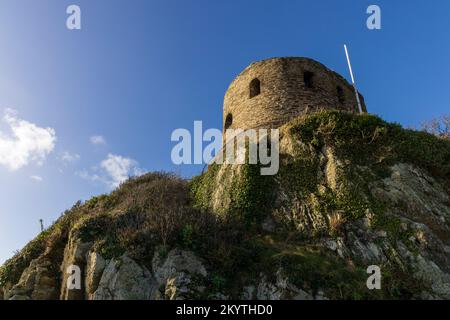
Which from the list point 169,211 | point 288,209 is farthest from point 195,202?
point 288,209

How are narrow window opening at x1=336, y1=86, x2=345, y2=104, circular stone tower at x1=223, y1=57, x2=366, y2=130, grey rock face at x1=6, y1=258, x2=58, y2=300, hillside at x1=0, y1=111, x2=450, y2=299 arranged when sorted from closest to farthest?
hillside at x1=0, y1=111, x2=450, y2=299
grey rock face at x1=6, y1=258, x2=58, y2=300
circular stone tower at x1=223, y1=57, x2=366, y2=130
narrow window opening at x1=336, y1=86, x2=345, y2=104

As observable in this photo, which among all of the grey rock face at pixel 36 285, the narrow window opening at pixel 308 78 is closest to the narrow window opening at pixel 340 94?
the narrow window opening at pixel 308 78

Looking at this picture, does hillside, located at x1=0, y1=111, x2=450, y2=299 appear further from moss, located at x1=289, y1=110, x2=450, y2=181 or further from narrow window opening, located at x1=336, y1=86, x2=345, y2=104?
narrow window opening, located at x1=336, y1=86, x2=345, y2=104

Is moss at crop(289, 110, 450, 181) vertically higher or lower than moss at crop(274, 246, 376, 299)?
higher

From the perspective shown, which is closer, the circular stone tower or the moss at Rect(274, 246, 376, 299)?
the moss at Rect(274, 246, 376, 299)

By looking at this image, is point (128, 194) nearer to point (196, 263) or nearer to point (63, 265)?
point (63, 265)

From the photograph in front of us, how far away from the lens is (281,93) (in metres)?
15.8

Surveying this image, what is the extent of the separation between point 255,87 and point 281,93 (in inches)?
74.1

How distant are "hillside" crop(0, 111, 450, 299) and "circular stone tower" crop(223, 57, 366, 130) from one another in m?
2.33

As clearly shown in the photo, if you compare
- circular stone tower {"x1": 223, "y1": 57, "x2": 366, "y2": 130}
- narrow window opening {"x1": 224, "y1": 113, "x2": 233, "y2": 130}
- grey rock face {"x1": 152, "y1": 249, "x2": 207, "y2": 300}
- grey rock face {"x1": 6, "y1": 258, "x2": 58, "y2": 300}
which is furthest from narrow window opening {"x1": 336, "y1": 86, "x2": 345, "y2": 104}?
grey rock face {"x1": 6, "y1": 258, "x2": 58, "y2": 300}

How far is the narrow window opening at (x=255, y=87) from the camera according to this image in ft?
55.9

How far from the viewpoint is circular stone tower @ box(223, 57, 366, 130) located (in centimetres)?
1541

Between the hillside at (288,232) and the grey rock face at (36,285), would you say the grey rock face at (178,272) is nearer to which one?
the hillside at (288,232)
